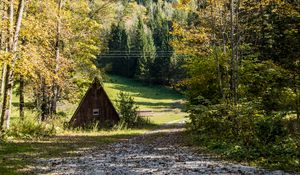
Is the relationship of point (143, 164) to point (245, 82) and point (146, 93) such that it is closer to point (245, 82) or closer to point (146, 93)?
point (245, 82)

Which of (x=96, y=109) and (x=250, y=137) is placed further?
(x=96, y=109)

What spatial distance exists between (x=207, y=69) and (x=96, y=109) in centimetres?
1378

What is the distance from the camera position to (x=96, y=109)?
113 ft

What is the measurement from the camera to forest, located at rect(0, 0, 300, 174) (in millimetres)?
16312

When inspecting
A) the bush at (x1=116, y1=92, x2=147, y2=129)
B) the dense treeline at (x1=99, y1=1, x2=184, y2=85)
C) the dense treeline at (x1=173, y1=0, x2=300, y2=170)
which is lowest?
the bush at (x1=116, y1=92, x2=147, y2=129)

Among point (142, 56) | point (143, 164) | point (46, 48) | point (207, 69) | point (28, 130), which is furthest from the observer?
point (142, 56)

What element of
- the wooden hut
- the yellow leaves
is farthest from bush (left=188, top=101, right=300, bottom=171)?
the wooden hut

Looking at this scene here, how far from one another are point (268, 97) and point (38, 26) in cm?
1444

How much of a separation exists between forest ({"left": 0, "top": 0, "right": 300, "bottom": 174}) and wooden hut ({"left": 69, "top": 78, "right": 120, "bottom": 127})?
45.5 inches

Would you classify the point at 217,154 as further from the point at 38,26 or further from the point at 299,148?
the point at 38,26

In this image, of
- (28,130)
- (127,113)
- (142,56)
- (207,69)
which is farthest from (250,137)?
(142,56)

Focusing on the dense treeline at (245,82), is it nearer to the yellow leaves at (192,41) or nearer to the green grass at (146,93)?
the yellow leaves at (192,41)

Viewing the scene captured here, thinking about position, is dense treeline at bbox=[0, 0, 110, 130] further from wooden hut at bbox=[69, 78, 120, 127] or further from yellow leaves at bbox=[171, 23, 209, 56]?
yellow leaves at bbox=[171, 23, 209, 56]

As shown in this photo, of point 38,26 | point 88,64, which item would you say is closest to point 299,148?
point 38,26
